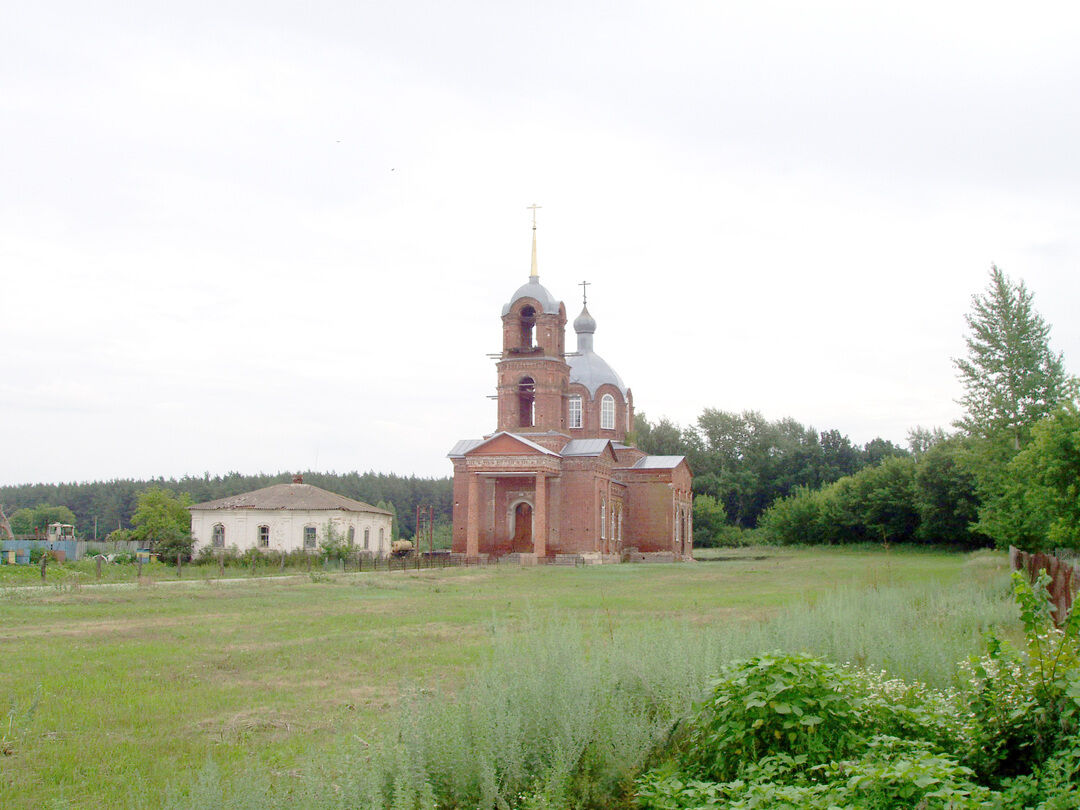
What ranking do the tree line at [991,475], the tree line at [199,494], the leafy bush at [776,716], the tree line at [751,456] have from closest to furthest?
1. the leafy bush at [776,716]
2. the tree line at [991,475]
3. the tree line at [751,456]
4. the tree line at [199,494]

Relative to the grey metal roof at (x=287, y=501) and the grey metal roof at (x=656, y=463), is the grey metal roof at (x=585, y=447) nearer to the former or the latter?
the grey metal roof at (x=656, y=463)

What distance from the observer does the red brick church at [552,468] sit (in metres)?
44.0

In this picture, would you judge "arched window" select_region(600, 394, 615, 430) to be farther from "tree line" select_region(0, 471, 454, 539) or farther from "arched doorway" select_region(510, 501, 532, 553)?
"tree line" select_region(0, 471, 454, 539)

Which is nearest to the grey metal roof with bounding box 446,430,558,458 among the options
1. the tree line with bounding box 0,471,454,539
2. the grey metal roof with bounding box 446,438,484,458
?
the grey metal roof with bounding box 446,438,484,458

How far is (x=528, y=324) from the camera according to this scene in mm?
47656

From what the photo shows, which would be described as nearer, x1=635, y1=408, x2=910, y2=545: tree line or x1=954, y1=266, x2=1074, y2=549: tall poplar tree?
x1=954, y1=266, x2=1074, y2=549: tall poplar tree

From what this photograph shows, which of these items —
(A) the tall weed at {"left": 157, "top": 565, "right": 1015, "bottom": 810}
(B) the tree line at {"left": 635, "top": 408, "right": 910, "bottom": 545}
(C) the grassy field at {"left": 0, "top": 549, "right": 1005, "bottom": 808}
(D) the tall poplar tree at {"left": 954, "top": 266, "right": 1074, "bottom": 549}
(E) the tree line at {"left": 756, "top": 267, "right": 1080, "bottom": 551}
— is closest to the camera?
(A) the tall weed at {"left": 157, "top": 565, "right": 1015, "bottom": 810}

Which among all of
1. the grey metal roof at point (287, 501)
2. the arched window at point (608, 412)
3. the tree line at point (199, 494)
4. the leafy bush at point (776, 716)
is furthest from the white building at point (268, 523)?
the tree line at point (199, 494)

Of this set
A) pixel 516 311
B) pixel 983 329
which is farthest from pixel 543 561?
pixel 983 329

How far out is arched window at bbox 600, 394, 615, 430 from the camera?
171 feet

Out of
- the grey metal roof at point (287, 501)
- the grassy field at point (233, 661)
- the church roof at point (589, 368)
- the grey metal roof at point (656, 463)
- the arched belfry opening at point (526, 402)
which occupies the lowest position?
the grassy field at point (233, 661)

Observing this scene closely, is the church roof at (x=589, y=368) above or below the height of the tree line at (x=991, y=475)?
above

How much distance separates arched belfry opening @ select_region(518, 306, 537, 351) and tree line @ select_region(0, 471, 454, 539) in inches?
2147

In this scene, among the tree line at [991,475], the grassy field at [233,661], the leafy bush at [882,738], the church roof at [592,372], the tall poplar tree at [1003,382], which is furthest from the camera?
the church roof at [592,372]
